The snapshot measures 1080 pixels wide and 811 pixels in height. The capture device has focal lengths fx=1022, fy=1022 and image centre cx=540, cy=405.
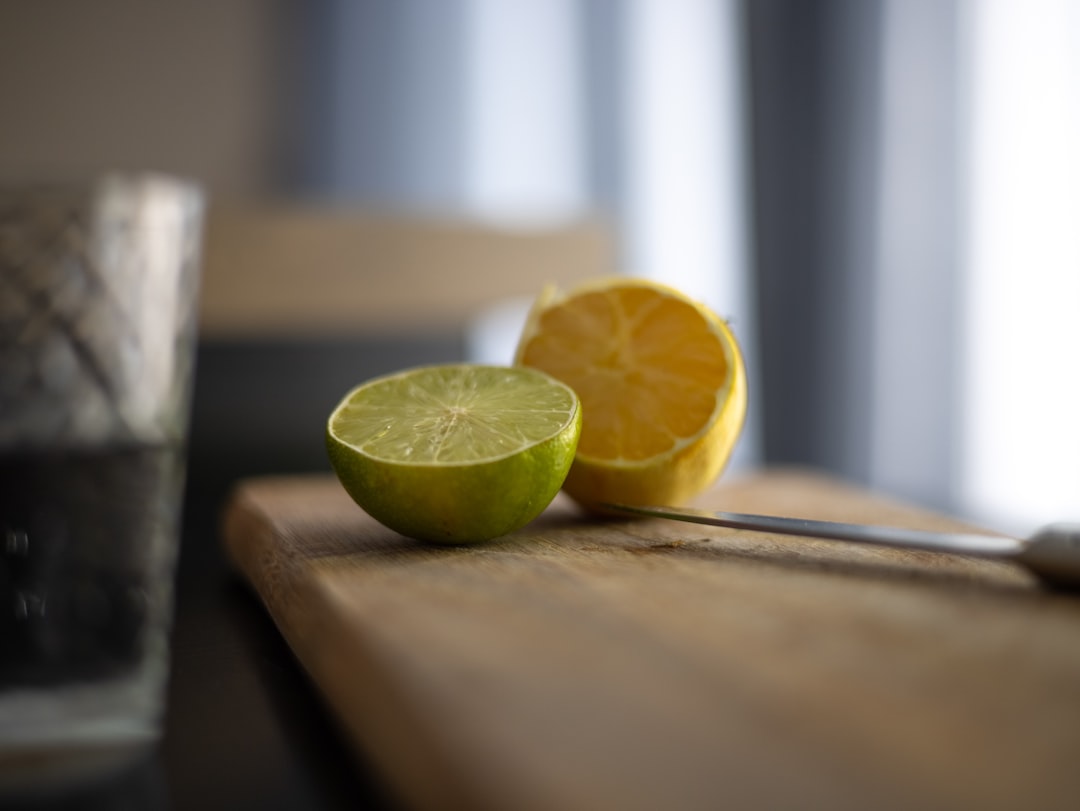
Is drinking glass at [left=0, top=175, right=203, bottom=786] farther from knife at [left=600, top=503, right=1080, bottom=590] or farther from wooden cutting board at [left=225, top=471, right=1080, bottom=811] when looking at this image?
knife at [left=600, top=503, right=1080, bottom=590]

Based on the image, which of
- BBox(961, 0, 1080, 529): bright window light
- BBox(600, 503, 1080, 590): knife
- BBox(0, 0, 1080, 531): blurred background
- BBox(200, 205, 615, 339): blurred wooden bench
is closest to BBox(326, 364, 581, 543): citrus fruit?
BBox(600, 503, 1080, 590): knife

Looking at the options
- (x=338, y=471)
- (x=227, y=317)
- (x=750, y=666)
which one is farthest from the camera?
(x=227, y=317)

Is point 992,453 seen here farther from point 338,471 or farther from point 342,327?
point 338,471

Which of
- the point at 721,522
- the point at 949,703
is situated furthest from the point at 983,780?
the point at 721,522

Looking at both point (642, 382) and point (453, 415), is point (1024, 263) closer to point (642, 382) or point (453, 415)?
point (642, 382)

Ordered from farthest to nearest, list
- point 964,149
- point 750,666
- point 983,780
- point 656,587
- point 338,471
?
point 964,149
point 338,471
point 656,587
point 750,666
point 983,780
